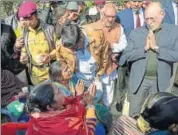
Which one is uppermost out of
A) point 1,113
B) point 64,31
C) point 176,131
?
point 64,31

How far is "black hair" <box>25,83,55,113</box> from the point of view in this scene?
2.81 meters

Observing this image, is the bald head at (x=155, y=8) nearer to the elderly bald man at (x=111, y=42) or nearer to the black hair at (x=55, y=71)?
the elderly bald man at (x=111, y=42)

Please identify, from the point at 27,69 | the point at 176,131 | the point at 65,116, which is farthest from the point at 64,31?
the point at 176,131

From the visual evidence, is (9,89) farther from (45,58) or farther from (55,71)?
(45,58)

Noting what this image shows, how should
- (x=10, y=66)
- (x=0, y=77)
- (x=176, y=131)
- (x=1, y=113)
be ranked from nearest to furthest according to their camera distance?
(x=176, y=131) < (x=1, y=113) < (x=0, y=77) < (x=10, y=66)

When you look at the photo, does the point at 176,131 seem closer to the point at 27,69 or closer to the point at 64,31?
the point at 64,31

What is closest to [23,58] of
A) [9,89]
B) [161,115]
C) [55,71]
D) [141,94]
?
[9,89]

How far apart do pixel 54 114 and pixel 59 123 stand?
0.20 feet

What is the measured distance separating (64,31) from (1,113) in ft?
3.40

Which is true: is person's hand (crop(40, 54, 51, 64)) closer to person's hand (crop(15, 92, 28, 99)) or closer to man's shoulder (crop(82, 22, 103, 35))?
man's shoulder (crop(82, 22, 103, 35))

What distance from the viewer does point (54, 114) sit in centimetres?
278

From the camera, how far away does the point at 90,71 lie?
482cm

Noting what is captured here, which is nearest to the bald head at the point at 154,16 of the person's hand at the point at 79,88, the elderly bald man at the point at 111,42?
the elderly bald man at the point at 111,42

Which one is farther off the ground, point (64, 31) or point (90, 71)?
point (64, 31)
